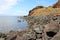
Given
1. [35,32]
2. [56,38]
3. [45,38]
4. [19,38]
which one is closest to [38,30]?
[35,32]

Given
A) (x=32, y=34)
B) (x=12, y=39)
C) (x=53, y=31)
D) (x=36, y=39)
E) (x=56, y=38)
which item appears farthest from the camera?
(x=12, y=39)

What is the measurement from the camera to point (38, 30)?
56.9 feet

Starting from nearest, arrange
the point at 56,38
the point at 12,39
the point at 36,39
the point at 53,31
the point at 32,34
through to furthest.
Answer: the point at 56,38
the point at 53,31
the point at 36,39
the point at 32,34
the point at 12,39

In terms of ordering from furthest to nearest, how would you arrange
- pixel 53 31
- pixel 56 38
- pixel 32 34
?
1. pixel 32 34
2. pixel 53 31
3. pixel 56 38

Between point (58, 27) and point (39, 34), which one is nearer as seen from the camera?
point (58, 27)

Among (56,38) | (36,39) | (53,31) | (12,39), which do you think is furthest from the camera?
(12,39)

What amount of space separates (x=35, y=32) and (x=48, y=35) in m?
3.58

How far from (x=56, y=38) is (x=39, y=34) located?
531 cm

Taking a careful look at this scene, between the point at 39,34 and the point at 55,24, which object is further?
the point at 39,34

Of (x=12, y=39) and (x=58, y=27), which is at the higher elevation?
(x=58, y=27)

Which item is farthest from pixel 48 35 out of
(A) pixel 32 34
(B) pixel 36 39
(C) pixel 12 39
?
(C) pixel 12 39

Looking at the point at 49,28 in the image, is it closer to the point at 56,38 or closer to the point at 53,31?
the point at 53,31

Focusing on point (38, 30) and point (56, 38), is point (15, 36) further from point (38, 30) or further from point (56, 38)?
point (56, 38)

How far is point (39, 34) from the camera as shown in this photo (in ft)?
54.9
